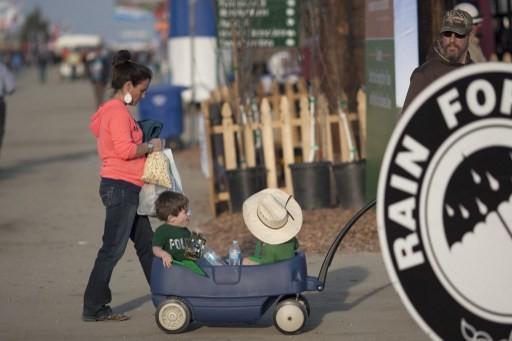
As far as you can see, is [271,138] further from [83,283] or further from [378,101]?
[83,283]

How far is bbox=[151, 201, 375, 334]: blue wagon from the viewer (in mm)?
6699

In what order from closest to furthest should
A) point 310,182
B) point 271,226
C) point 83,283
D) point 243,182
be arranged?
1. point 271,226
2. point 83,283
3. point 310,182
4. point 243,182

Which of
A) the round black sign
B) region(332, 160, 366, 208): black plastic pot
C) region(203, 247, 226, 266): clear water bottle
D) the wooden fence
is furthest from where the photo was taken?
the wooden fence

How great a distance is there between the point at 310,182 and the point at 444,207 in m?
6.61

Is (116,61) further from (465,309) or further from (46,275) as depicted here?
(465,309)

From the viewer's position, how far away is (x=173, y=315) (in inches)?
269

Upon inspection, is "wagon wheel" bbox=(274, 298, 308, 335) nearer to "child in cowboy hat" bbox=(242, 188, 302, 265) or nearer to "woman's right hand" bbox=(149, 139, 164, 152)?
"child in cowboy hat" bbox=(242, 188, 302, 265)

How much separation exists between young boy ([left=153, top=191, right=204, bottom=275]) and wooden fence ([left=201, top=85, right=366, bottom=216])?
4.84 meters

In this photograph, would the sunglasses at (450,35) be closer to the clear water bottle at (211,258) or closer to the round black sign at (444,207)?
the clear water bottle at (211,258)

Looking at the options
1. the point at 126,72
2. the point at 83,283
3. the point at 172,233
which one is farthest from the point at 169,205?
the point at 83,283

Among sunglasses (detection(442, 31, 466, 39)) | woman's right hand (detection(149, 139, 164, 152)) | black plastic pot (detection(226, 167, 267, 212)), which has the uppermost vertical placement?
sunglasses (detection(442, 31, 466, 39))

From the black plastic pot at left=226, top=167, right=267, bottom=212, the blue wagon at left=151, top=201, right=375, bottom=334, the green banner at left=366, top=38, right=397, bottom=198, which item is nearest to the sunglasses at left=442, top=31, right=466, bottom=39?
the blue wagon at left=151, top=201, right=375, bottom=334

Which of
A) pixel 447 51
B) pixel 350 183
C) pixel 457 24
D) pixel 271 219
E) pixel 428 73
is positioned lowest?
pixel 350 183

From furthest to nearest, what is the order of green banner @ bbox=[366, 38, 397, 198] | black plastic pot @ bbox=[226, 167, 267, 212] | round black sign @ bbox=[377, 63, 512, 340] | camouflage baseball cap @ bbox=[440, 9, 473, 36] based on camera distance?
1. black plastic pot @ bbox=[226, 167, 267, 212]
2. green banner @ bbox=[366, 38, 397, 198]
3. camouflage baseball cap @ bbox=[440, 9, 473, 36]
4. round black sign @ bbox=[377, 63, 512, 340]
